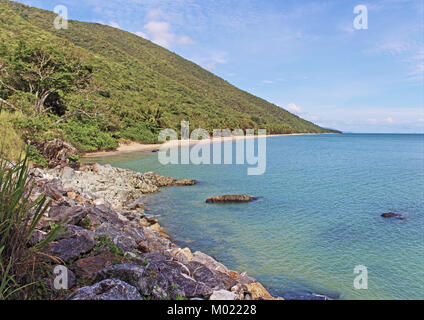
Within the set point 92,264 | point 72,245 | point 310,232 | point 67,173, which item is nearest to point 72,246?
point 72,245

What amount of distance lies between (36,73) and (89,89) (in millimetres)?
10442

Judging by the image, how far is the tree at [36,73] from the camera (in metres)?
30.6

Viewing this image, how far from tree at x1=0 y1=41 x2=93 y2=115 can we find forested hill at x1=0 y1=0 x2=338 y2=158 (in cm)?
9

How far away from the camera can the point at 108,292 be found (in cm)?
379

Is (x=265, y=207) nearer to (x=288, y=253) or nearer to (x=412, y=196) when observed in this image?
(x=288, y=253)

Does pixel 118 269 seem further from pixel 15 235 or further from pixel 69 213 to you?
pixel 69 213

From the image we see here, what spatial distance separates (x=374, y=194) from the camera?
66.9 ft

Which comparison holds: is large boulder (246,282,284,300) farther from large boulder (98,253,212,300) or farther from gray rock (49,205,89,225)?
gray rock (49,205,89,225)

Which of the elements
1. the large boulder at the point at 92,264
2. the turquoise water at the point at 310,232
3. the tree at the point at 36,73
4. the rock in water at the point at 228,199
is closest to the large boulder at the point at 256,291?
the turquoise water at the point at 310,232

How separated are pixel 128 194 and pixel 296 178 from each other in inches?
601

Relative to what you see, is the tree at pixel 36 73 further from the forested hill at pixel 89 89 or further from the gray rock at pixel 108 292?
the gray rock at pixel 108 292

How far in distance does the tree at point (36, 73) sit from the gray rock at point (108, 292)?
31080 millimetres

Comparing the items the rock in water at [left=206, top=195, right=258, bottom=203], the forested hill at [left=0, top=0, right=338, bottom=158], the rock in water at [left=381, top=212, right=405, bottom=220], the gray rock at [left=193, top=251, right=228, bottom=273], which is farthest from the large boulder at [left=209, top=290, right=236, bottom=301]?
the rock in water at [left=381, top=212, right=405, bottom=220]
